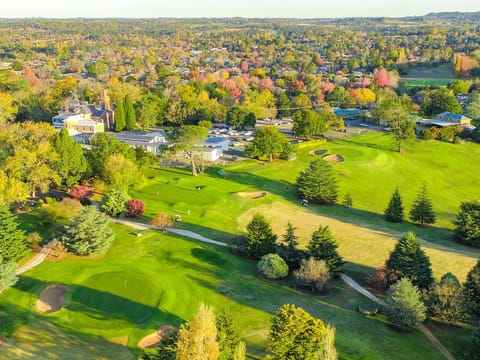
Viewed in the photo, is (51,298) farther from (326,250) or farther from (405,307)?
(405,307)

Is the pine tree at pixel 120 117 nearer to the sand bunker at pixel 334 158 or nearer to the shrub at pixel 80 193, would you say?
the sand bunker at pixel 334 158

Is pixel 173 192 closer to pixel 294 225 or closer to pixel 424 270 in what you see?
pixel 294 225

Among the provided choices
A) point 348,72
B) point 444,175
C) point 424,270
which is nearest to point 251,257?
point 424,270

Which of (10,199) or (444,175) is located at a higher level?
(10,199)

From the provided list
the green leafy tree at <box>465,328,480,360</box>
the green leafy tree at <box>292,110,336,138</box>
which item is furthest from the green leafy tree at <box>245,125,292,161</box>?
the green leafy tree at <box>465,328,480,360</box>

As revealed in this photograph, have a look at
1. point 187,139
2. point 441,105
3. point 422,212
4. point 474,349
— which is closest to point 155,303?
point 474,349
